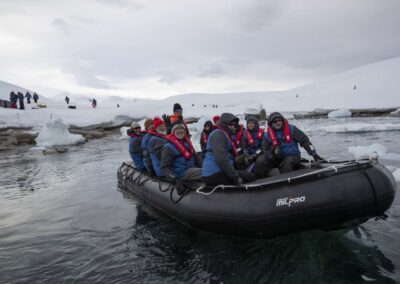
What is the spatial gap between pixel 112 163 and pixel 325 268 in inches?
394

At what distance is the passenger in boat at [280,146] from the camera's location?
18.0 ft

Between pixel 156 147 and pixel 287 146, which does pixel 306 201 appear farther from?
pixel 156 147

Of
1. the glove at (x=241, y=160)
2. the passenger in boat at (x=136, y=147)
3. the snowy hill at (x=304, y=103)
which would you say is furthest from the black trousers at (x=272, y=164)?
the snowy hill at (x=304, y=103)

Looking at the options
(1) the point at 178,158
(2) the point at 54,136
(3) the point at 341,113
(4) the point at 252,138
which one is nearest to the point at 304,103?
(3) the point at 341,113

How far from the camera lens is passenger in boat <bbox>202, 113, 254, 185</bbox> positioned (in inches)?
184

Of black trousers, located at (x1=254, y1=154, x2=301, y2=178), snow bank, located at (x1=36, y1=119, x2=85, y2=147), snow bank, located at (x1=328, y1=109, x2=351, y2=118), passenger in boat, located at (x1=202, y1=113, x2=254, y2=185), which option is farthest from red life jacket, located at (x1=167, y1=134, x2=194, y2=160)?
snow bank, located at (x1=328, y1=109, x2=351, y2=118)

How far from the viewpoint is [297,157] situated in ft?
18.1

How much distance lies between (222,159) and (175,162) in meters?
1.27

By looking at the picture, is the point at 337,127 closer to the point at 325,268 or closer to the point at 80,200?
the point at 80,200

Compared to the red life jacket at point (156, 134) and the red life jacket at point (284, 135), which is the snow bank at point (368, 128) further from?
the red life jacket at point (156, 134)

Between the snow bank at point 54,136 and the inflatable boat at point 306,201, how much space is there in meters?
16.4

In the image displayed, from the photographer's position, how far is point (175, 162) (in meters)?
5.74

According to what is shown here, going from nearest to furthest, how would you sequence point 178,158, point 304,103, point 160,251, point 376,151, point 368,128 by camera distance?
point 160,251
point 178,158
point 376,151
point 368,128
point 304,103

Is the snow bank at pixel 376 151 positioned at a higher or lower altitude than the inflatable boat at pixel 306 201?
lower
